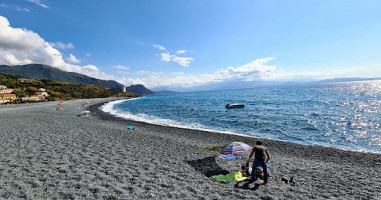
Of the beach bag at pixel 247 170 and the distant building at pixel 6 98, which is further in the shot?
the distant building at pixel 6 98

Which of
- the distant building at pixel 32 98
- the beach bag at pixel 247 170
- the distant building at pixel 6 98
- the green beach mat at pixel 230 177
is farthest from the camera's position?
the distant building at pixel 32 98

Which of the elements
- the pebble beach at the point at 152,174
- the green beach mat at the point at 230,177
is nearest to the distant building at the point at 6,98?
the pebble beach at the point at 152,174

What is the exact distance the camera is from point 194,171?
845cm

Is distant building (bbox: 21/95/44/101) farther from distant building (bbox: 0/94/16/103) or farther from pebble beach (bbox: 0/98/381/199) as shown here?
pebble beach (bbox: 0/98/381/199)

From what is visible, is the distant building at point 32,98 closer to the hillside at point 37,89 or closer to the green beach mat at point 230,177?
the hillside at point 37,89

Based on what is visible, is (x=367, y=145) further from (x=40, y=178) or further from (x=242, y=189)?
(x=40, y=178)

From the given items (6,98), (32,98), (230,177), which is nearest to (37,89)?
(32,98)

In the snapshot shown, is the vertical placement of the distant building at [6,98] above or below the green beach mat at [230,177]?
above

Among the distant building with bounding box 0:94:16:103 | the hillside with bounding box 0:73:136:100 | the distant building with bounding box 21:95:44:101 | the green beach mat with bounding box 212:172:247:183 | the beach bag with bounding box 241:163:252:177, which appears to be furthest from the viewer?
the hillside with bounding box 0:73:136:100

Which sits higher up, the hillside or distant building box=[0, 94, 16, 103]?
the hillside

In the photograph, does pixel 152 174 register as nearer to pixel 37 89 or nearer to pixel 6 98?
pixel 6 98

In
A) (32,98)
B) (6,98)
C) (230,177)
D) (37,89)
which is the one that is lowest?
(230,177)

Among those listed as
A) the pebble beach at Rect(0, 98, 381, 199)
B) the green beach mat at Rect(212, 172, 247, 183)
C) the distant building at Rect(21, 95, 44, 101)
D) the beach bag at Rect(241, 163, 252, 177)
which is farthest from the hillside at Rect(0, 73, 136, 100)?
the beach bag at Rect(241, 163, 252, 177)

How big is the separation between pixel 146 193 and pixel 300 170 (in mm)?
9052
